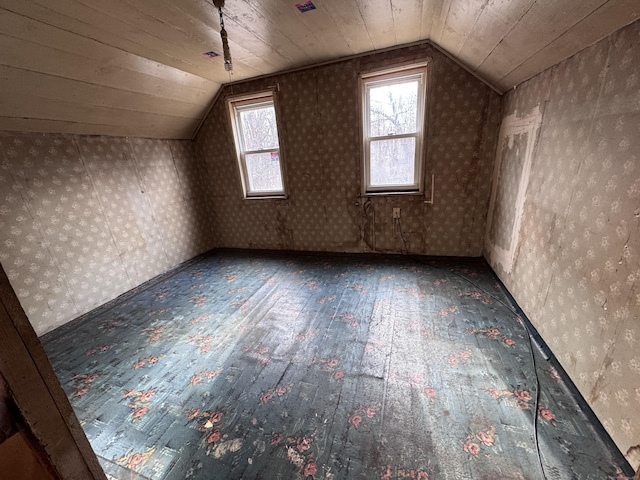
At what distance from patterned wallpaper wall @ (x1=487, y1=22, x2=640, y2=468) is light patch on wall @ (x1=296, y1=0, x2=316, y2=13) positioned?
1.76m

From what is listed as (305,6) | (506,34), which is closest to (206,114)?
(305,6)

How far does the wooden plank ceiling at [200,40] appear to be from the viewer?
1527mm

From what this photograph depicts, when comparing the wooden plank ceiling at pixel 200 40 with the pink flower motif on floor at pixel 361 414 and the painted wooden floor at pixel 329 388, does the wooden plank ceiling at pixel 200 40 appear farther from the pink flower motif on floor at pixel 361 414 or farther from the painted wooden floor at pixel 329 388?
the pink flower motif on floor at pixel 361 414

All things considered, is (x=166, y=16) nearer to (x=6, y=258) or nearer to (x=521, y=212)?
(x=6, y=258)

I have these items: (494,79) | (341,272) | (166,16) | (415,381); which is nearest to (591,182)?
(415,381)

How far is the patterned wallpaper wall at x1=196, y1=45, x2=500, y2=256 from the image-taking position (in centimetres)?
286

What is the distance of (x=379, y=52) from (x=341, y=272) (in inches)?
102

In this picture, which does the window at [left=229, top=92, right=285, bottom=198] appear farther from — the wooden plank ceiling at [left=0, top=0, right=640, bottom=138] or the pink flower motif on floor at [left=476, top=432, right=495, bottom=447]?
the pink flower motif on floor at [left=476, top=432, right=495, bottom=447]

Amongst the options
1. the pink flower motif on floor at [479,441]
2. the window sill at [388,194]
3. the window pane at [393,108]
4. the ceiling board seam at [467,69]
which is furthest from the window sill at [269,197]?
the pink flower motif on floor at [479,441]

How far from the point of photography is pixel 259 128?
12.3ft

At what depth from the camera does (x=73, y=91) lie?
2.28 metres

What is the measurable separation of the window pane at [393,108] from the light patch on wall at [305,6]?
1.39 meters

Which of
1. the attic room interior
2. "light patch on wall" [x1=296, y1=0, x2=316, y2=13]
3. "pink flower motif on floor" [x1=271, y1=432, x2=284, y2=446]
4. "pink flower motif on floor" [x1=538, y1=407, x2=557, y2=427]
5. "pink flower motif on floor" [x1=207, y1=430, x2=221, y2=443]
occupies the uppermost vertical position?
"light patch on wall" [x1=296, y1=0, x2=316, y2=13]

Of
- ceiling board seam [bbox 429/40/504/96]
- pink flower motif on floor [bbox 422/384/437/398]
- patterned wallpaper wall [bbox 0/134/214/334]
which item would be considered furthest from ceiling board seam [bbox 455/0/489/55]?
patterned wallpaper wall [bbox 0/134/214/334]
